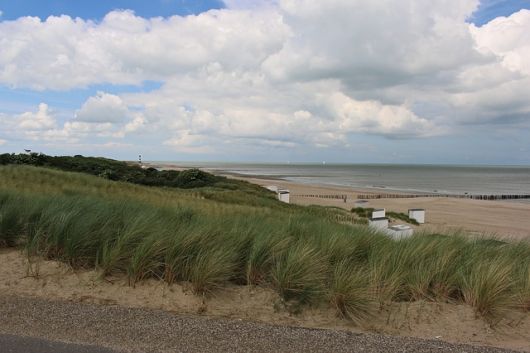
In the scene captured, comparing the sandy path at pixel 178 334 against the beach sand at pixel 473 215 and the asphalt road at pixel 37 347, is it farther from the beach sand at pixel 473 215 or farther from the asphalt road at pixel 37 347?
the beach sand at pixel 473 215

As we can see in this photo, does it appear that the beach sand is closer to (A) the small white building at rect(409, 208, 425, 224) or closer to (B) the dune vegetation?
(A) the small white building at rect(409, 208, 425, 224)

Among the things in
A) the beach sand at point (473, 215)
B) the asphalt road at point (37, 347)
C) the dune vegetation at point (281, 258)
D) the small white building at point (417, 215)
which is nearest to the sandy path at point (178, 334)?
the asphalt road at point (37, 347)

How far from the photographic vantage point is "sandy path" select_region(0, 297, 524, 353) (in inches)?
163

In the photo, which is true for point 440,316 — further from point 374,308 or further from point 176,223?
point 176,223

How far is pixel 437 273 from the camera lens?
6.11m

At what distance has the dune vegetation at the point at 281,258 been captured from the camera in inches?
220

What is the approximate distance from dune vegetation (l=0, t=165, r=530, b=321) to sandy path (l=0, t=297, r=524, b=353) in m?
0.86

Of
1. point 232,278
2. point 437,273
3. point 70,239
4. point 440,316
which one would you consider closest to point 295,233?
point 232,278

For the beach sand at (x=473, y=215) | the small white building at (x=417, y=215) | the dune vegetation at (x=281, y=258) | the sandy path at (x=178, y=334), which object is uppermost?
the dune vegetation at (x=281, y=258)

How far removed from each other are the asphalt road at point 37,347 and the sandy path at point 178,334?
0.11 m

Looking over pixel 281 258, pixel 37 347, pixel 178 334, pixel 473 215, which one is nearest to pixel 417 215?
pixel 473 215

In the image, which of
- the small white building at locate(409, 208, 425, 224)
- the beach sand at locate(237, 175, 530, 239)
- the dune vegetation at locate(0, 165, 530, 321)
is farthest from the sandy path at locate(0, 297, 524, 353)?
the small white building at locate(409, 208, 425, 224)

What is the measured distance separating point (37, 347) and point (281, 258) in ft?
10.0

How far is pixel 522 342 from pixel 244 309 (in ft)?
9.82
